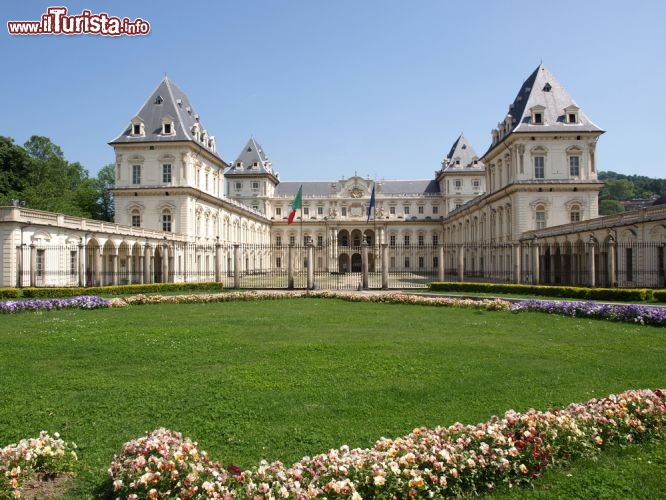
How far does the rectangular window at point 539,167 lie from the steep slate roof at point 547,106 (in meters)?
2.37

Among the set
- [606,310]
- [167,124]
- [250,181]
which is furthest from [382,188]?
[606,310]

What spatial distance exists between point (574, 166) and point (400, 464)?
43010 mm

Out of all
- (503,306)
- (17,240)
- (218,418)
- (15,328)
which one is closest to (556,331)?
(503,306)

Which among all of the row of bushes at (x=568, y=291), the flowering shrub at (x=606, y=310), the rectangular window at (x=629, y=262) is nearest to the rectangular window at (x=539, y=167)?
the rectangular window at (x=629, y=262)

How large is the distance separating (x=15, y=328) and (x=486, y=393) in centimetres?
1298

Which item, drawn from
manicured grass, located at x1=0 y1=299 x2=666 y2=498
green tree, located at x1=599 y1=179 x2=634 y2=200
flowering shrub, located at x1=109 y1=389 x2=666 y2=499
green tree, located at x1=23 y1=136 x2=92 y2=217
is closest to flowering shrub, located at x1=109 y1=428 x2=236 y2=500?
flowering shrub, located at x1=109 y1=389 x2=666 y2=499

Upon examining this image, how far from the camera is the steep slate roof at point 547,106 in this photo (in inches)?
1649

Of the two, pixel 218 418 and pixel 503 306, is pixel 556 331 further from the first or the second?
pixel 218 418

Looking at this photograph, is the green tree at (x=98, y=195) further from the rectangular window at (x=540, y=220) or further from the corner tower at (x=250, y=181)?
the rectangular window at (x=540, y=220)

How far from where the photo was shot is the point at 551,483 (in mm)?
5203

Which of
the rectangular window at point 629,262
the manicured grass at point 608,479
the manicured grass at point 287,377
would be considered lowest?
the manicured grass at point 608,479

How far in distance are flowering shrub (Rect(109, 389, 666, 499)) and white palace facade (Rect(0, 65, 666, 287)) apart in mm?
23144

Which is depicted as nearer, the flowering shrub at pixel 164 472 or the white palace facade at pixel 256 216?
the flowering shrub at pixel 164 472

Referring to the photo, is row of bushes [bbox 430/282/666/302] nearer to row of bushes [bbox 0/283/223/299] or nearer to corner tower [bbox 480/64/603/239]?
row of bushes [bbox 0/283/223/299]
